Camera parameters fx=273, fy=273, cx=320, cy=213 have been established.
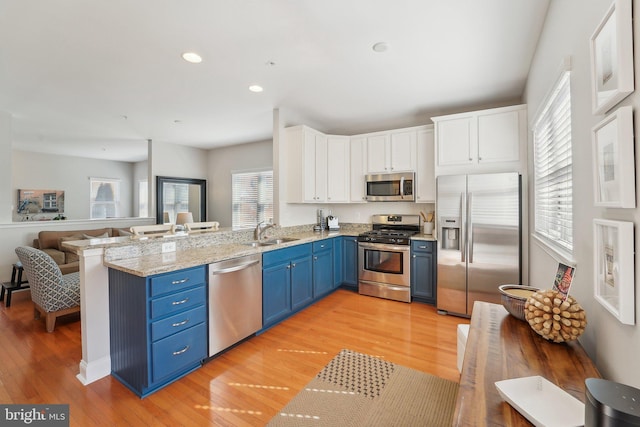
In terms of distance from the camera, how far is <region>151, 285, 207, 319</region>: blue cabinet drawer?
6.47ft

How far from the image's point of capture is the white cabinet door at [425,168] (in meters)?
3.90

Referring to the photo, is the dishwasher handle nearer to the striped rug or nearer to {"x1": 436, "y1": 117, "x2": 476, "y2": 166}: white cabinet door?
Result: the striped rug

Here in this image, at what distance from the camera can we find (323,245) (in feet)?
12.9

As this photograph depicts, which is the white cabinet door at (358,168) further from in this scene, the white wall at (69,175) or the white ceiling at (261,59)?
the white wall at (69,175)

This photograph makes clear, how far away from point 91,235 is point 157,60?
13.4 feet

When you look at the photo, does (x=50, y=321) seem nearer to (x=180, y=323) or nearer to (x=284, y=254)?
(x=180, y=323)

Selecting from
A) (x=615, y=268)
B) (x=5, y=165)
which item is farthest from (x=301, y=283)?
(x=5, y=165)

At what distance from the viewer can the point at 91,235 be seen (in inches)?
199

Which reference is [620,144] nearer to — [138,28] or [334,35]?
[334,35]

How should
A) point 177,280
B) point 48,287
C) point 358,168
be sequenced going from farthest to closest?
point 358,168
point 48,287
point 177,280

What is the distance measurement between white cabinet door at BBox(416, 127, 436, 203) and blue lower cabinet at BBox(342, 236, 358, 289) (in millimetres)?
1183

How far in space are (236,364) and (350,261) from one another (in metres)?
2.36

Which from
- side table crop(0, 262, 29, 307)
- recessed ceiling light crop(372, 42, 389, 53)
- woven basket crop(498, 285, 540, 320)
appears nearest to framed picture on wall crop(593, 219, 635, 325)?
woven basket crop(498, 285, 540, 320)

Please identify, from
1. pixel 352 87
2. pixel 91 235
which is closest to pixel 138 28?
pixel 352 87
